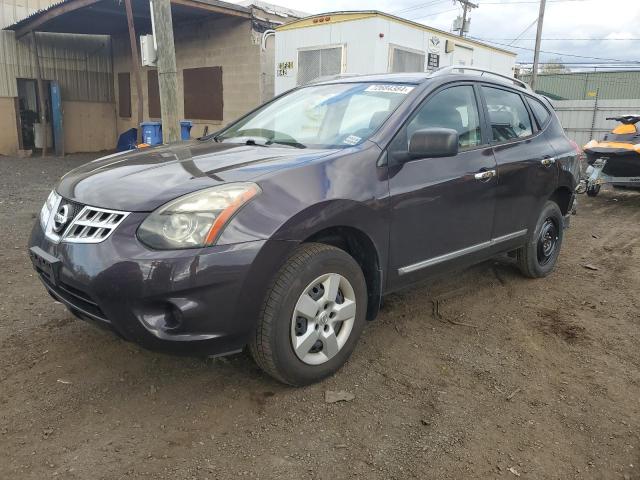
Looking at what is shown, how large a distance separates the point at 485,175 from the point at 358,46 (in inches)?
254

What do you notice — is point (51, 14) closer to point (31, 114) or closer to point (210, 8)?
point (210, 8)

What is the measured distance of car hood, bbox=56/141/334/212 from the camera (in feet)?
8.41

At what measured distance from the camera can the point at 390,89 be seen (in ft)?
11.8

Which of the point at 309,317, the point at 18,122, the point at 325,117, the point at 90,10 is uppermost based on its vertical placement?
the point at 90,10

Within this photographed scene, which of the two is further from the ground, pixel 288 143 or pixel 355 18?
Answer: pixel 355 18

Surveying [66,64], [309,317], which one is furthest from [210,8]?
[309,317]

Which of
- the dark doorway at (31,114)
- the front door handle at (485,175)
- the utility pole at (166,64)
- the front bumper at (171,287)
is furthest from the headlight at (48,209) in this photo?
the dark doorway at (31,114)

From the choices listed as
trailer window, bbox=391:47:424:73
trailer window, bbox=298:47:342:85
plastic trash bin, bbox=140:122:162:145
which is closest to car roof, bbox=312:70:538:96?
trailer window, bbox=391:47:424:73

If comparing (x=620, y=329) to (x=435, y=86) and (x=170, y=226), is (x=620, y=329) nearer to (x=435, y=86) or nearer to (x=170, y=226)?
(x=435, y=86)

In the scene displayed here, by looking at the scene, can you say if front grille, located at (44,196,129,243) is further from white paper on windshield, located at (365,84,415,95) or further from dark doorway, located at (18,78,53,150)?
dark doorway, located at (18,78,53,150)

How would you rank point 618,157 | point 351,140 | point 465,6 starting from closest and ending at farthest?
1. point 351,140
2. point 618,157
3. point 465,6

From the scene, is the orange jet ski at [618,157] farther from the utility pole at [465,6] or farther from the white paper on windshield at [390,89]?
the utility pole at [465,6]

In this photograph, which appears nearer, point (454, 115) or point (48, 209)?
point (48, 209)

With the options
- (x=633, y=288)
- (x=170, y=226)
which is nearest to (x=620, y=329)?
(x=633, y=288)
